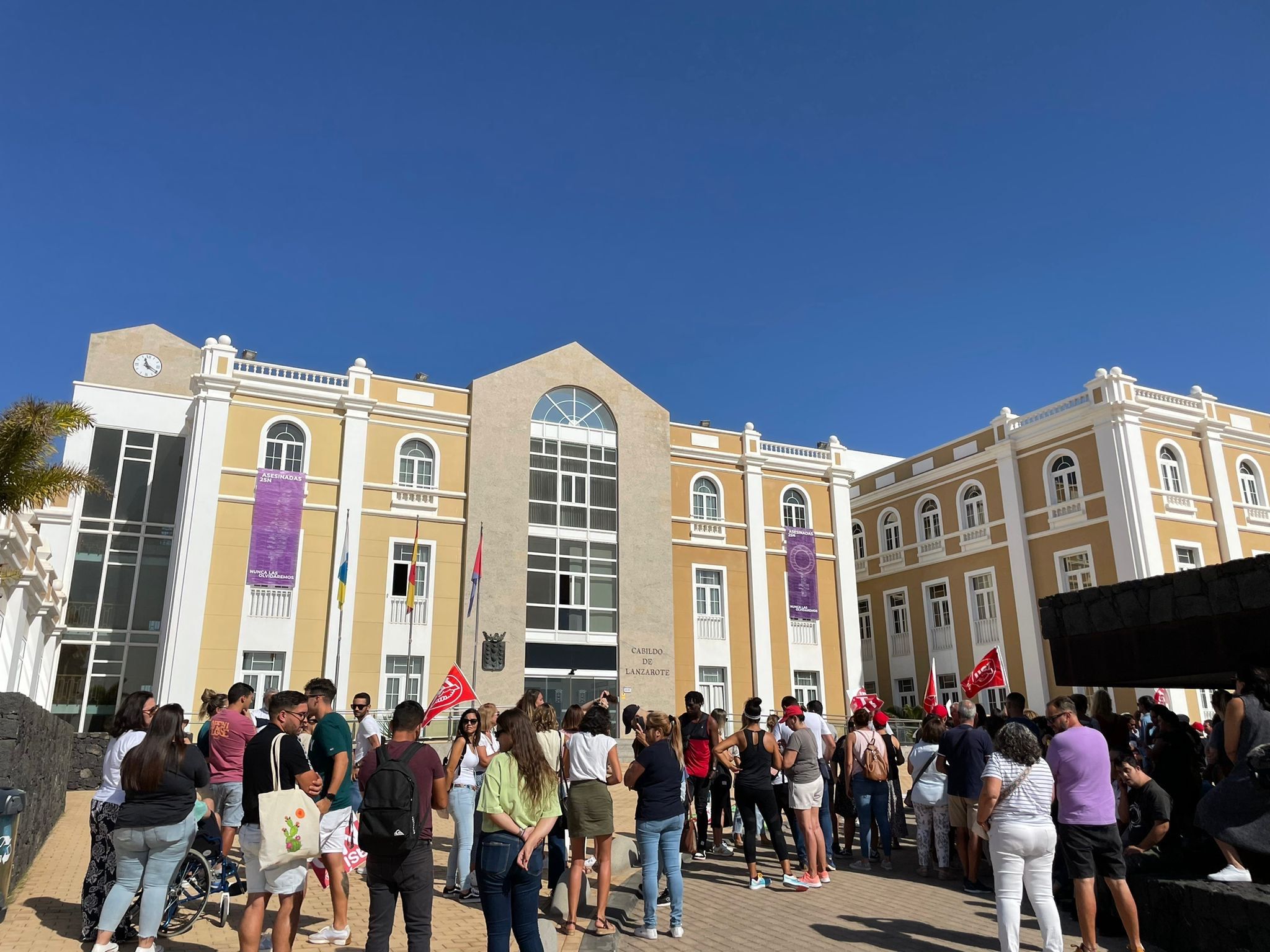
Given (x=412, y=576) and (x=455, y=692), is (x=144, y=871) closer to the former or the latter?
(x=455, y=692)

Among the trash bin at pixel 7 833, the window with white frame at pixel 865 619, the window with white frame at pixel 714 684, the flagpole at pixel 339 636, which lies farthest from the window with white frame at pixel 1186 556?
the trash bin at pixel 7 833

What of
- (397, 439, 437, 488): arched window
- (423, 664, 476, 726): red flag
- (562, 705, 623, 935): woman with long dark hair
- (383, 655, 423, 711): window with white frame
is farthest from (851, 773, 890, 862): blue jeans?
(397, 439, 437, 488): arched window

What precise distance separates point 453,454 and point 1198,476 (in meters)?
23.8

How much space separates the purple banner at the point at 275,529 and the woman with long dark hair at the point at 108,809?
1796 cm

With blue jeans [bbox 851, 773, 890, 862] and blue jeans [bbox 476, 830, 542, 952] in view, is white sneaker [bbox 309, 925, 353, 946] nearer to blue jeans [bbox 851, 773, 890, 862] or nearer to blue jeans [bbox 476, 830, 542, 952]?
blue jeans [bbox 476, 830, 542, 952]

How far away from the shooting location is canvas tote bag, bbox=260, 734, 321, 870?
5602mm

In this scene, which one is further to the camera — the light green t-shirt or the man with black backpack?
the light green t-shirt

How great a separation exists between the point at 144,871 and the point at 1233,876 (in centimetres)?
741

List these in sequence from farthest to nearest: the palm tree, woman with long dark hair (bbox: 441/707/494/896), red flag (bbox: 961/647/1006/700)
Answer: red flag (bbox: 961/647/1006/700), the palm tree, woman with long dark hair (bbox: 441/707/494/896)

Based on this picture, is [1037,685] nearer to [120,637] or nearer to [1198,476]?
[1198,476]

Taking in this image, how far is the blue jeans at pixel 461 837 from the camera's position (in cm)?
866

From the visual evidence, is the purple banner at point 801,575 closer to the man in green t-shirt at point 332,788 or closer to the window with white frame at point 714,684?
the window with white frame at point 714,684

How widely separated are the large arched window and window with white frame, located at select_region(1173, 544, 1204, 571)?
952 centimetres

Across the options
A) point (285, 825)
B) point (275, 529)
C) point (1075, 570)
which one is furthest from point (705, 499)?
point (285, 825)
